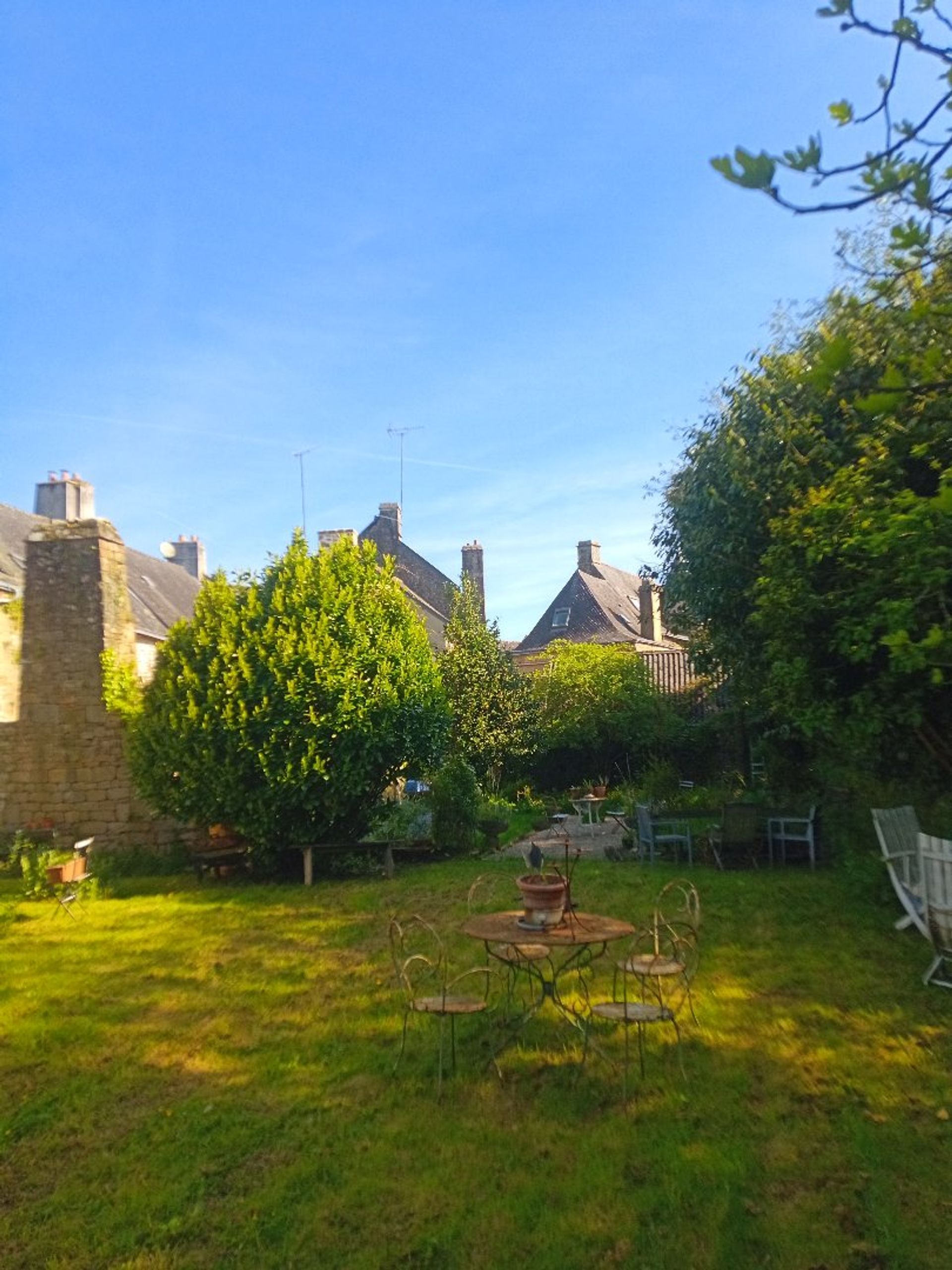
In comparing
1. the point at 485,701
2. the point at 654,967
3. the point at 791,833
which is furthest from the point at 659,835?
the point at 485,701

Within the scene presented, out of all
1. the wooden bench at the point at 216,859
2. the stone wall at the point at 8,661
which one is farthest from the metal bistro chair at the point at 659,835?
the stone wall at the point at 8,661

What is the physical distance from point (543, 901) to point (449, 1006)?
769 mm

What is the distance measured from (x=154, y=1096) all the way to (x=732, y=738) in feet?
46.4

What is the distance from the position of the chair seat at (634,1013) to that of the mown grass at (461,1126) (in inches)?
14.0

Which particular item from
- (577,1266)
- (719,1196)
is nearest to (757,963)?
(719,1196)

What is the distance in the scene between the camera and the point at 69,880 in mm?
10398

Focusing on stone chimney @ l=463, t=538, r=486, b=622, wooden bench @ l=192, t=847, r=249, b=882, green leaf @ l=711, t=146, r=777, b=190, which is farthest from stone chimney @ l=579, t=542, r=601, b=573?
green leaf @ l=711, t=146, r=777, b=190

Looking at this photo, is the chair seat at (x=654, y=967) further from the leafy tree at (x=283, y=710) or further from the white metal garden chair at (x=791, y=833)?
the white metal garden chair at (x=791, y=833)

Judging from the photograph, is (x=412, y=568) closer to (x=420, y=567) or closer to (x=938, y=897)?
(x=420, y=567)

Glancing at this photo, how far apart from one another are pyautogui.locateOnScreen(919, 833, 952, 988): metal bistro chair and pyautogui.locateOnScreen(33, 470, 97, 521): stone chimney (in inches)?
887

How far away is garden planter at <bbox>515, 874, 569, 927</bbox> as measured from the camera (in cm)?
509

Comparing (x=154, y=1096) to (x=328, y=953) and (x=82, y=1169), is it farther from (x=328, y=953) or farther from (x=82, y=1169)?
(x=328, y=953)

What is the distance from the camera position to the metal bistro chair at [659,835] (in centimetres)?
1101

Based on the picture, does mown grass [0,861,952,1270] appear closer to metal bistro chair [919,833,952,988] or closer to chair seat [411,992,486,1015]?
metal bistro chair [919,833,952,988]
